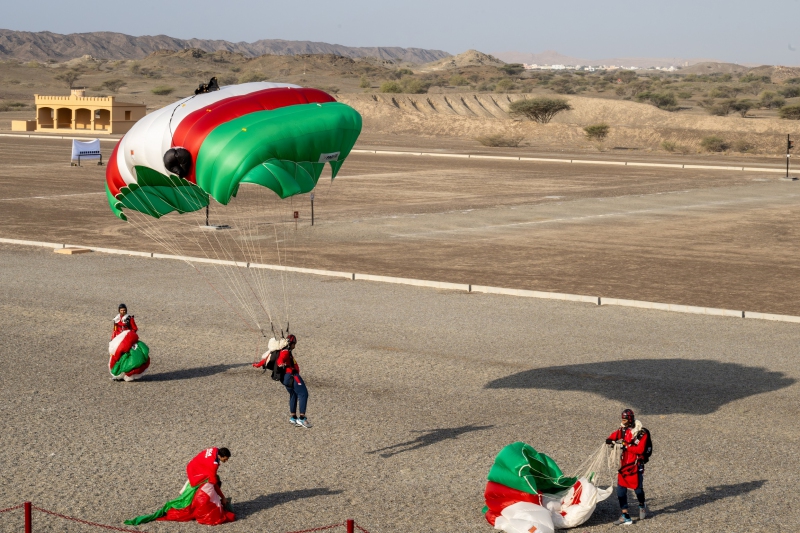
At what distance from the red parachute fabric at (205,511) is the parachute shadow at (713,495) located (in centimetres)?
480

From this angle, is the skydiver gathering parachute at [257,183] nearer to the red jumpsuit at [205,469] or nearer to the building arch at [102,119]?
the red jumpsuit at [205,469]

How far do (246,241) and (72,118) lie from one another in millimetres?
69133

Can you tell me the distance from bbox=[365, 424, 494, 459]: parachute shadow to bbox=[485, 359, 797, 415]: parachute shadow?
2085 millimetres

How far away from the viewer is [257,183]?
13.3 meters

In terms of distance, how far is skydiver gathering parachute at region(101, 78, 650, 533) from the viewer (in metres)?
10.1

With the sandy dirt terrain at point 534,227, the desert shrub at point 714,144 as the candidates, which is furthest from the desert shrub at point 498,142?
the sandy dirt terrain at point 534,227

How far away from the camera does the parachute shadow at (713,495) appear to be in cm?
1043

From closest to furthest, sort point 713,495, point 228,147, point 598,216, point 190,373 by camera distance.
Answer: point 713,495 → point 228,147 → point 190,373 → point 598,216

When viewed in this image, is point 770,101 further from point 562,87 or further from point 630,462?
point 630,462

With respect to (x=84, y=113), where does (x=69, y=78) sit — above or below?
A: above

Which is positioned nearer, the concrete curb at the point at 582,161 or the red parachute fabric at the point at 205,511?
the red parachute fabric at the point at 205,511

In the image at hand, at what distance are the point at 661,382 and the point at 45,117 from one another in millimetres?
88658

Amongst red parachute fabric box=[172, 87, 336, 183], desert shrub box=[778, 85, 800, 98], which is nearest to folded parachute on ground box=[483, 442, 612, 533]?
red parachute fabric box=[172, 87, 336, 183]

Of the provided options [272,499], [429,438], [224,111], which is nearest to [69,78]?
[224,111]
